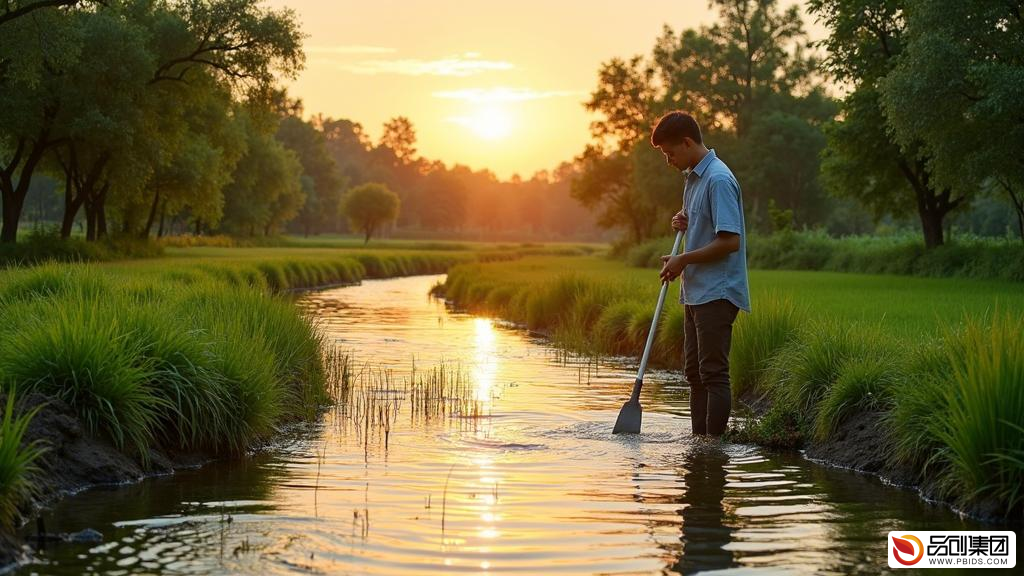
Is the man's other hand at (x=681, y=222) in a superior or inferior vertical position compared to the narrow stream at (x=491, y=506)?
superior

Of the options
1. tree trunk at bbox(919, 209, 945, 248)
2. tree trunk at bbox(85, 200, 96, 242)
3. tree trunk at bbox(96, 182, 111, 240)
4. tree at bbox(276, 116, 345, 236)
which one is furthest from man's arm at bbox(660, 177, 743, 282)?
tree at bbox(276, 116, 345, 236)

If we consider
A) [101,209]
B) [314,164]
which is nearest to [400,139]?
[314,164]

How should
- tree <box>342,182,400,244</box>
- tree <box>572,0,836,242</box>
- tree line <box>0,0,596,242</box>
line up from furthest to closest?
tree <box>342,182,400,244</box>
tree <box>572,0,836,242</box>
tree line <box>0,0,596,242</box>

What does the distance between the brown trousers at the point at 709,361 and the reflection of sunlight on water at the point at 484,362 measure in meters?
2.69

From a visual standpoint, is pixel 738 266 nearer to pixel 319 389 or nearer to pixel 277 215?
pixel 319 389

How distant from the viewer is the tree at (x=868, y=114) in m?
38.3

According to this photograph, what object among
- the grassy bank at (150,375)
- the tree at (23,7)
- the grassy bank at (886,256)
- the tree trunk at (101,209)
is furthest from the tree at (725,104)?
the grassy bank at (150,375)

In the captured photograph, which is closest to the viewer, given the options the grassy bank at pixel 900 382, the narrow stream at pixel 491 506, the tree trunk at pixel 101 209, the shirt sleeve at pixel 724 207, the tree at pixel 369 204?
the narrow stream at pixel 491 506

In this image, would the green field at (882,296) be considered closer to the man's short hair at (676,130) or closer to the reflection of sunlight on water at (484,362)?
the reflection of sunlight on water at (484,362)

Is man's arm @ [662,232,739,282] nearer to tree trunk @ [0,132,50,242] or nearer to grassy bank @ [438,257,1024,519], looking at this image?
grassy bank @ [438,257,1024,519]

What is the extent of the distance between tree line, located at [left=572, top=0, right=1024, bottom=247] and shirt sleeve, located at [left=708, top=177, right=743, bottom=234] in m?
18.8

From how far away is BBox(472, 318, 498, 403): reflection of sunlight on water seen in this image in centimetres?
1363

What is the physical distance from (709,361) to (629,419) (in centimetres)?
135

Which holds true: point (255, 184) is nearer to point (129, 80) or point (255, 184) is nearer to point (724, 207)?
point (129, 80)
